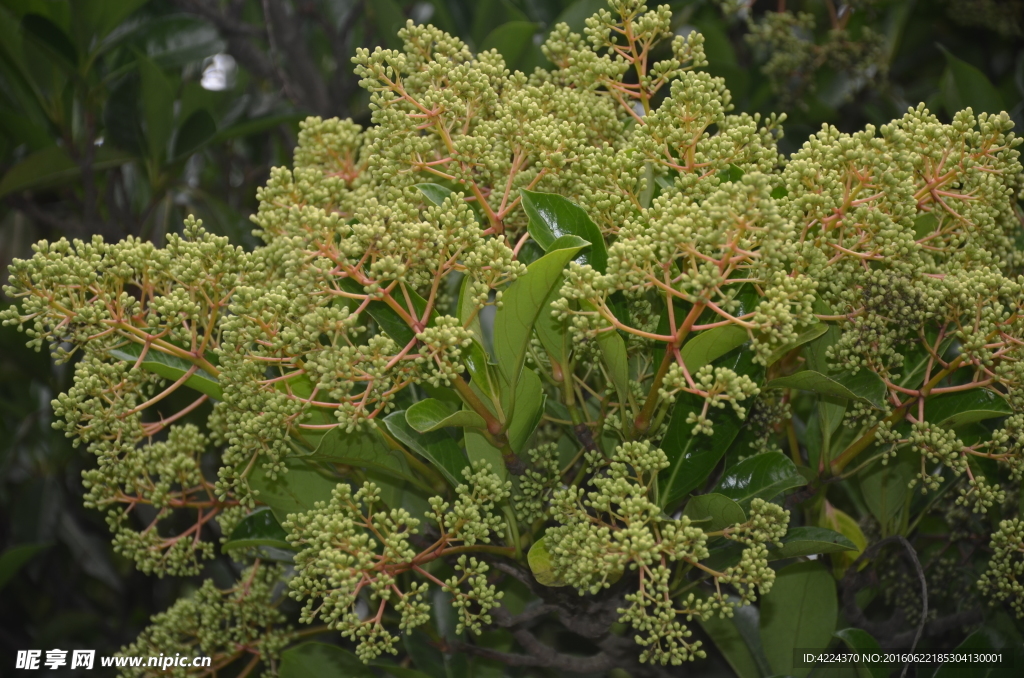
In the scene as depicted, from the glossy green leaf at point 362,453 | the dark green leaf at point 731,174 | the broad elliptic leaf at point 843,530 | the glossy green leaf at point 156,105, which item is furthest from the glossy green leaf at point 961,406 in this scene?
the glossy green leaf at point 156,105

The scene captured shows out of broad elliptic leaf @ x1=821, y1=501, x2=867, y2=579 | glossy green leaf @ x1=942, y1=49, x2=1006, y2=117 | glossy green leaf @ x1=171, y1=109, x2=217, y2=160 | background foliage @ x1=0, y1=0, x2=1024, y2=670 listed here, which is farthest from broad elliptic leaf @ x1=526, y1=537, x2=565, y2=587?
glossy green leaf @ x1=171, y1=109, x2=217, y2=160

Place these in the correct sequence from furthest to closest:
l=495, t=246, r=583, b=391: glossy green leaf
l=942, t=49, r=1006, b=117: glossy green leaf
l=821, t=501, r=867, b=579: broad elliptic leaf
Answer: l=942, t=49, r=1006, b=117: glossy green leaf < l=821, t=501, r=867, b=579: broad elliptic leaf < l=495, t=246, r=583, b=391: glossy green leaf

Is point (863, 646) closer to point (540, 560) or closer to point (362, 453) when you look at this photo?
point (540, 560)

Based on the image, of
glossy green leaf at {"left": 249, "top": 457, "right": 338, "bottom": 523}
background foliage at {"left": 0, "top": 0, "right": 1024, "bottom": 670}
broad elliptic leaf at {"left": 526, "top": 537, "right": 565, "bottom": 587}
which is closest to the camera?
broad elliptic leaf at {"left": 526, "top": 537, "right": 565, "bottom": 587}

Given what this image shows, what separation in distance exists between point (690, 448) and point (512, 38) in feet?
3.58

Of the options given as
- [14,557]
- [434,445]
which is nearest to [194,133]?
[14,557]

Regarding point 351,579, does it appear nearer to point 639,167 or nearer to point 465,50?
point 639,167

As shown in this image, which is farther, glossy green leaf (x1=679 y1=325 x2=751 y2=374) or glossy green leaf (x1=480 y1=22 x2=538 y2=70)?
glossy green leaf (x1=480 y1=22 x2=538 y2=70)

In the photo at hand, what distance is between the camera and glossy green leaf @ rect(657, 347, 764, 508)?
38.3 inches

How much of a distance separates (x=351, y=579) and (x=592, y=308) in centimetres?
39

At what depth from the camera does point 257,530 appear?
45.1 inches

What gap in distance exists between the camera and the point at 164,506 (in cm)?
114

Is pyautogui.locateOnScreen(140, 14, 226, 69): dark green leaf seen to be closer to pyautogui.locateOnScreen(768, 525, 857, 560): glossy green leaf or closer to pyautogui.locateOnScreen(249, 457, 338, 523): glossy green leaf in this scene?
pyautogui.locateOnScreen(249, 457, 338, 523): glossy green leaf

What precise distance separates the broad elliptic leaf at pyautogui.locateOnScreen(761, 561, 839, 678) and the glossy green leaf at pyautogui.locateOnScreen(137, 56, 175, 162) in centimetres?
164
